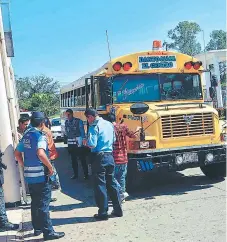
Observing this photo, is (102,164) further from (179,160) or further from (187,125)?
(187,125)

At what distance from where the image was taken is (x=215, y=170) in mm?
8070

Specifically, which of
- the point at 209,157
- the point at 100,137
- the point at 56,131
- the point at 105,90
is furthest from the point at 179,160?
the point at 56,131

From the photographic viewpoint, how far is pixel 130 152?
6879 mm

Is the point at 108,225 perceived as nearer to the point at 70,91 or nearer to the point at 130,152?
the point at 130,152

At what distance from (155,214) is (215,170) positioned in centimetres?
276

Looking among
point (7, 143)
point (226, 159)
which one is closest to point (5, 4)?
point (7, 143)

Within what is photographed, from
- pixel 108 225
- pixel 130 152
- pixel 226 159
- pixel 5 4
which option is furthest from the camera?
pixel 5 4

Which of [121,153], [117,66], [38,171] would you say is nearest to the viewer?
[38,171]

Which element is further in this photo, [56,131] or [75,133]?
[56,131]

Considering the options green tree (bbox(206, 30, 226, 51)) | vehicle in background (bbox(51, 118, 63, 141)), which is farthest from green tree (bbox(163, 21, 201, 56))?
vehicle in background (bbox(51, 118, 63, 141))

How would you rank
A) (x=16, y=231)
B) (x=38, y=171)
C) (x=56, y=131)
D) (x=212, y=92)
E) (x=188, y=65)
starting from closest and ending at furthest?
1. (x=38, y=171)
2. (x=16, y=231)
3. (x=188, y=65)
4. (x=212, y=92)
5. (x=56, y=131)

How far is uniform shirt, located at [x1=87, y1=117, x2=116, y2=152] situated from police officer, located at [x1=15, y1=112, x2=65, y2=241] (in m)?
0.88

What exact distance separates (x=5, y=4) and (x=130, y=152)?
5591mm

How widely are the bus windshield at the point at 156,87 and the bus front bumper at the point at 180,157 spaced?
55.2 inches
